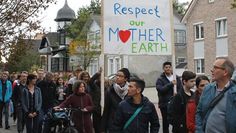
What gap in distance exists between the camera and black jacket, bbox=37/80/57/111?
40.7 feet

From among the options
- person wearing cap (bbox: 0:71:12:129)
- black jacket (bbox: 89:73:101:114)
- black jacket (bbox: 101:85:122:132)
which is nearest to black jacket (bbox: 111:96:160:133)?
black jacket (bbox: 101:85:122:132)

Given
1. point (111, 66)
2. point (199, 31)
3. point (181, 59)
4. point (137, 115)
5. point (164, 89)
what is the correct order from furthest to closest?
point (111, 66), point (181, 59), point (199, 31), point (164, 89), point (137, 115)

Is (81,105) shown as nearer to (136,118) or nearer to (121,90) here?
(121,90)

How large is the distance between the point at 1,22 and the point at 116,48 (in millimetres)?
5927

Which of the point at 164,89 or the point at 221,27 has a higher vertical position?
the point at 221,27

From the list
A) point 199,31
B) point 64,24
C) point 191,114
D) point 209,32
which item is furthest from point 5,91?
point 64,24

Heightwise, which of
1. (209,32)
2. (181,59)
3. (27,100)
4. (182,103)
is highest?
(209,32)

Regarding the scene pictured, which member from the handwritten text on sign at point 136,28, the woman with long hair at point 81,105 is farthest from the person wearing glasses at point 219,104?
the woman with long hair at point 81,105

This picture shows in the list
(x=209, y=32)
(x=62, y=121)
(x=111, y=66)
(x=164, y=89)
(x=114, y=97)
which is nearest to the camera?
(x=114, y=97)

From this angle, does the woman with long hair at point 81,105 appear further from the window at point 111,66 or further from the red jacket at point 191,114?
the window at point 111,66

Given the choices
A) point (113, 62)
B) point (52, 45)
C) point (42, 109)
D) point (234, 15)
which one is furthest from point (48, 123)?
point (52, 45)

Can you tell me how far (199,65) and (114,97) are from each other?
36618mm

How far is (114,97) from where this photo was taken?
315 inches

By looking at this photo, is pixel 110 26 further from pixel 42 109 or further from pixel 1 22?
pixel 1 22
